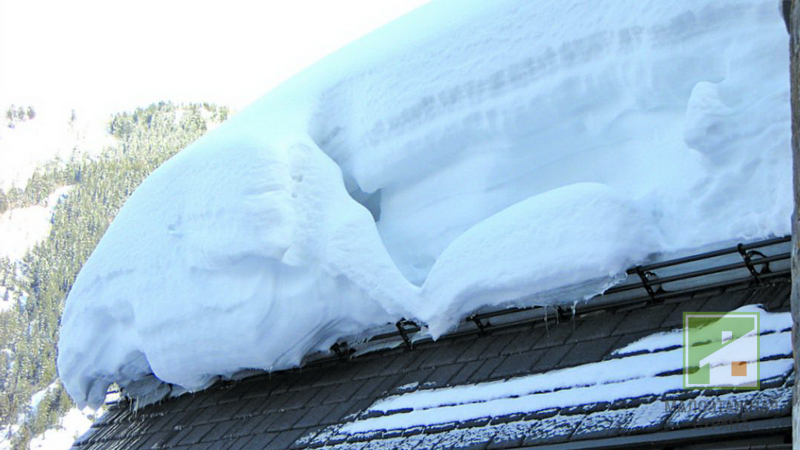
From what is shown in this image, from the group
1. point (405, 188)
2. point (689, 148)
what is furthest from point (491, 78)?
point (689, 148)

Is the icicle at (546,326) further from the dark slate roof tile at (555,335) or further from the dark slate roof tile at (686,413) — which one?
the dark slate roof tile at (686,413)

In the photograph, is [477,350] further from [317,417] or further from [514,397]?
[317,417]

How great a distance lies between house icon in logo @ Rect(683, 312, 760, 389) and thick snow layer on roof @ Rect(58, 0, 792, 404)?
0.41 meters

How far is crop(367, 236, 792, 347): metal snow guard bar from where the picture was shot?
419 centimetres

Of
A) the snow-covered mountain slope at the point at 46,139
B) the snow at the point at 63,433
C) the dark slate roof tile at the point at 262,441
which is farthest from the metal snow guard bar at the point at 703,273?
the snow-covered mountain slope at the point at 46,139

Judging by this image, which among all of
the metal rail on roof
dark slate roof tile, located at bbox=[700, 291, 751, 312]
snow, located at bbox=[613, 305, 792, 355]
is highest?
the metal rail on roof

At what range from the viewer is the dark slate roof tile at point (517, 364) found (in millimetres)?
4676

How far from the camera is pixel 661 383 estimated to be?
12.6ft

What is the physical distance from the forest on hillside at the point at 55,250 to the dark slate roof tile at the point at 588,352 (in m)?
64.3

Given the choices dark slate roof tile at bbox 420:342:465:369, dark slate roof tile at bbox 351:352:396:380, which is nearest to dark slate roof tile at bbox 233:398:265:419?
dark slate roof tile at bbox 351:352:396:380

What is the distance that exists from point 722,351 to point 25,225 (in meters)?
125

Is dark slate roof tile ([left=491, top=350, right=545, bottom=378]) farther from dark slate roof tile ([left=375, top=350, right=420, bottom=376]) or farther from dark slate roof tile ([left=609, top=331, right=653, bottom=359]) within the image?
dark slate roof tile ([left=375, top=350, right=420, bottom=376])

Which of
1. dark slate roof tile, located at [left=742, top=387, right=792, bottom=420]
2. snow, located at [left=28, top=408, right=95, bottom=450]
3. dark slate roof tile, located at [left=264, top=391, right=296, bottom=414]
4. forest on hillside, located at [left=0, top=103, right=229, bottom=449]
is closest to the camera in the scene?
dark slate roof tile, located at [left=742, top=387, right=792, bottom=420]

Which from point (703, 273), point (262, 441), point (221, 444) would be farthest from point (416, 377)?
point (703, 273)
